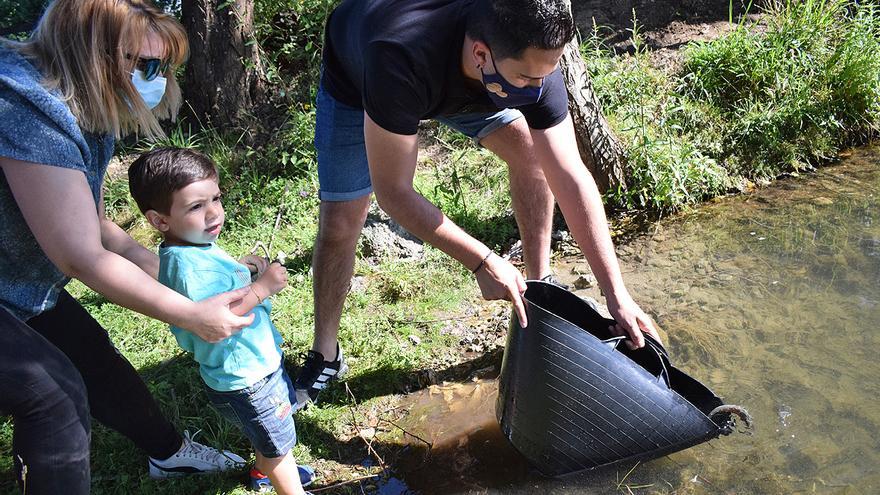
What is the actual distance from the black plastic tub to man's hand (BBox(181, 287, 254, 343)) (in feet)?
3.08

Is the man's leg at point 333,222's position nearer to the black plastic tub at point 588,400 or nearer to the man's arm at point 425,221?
the man's arm at point 425,221

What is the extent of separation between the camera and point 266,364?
8.26ft

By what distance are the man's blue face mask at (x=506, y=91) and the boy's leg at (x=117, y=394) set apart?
1.65 meters

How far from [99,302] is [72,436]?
7.53 feet

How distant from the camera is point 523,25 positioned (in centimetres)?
217

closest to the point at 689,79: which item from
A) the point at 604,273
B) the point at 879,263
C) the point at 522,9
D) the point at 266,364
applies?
the point at 879,263

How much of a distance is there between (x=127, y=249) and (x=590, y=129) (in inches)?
109

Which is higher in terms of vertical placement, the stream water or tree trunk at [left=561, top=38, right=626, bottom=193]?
tree trunk at [left=561, top=38, right=626, bottom=193]

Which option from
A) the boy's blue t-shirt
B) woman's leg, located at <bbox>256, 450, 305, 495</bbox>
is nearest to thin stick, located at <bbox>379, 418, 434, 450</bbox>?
woman's leg, located at <bbox>256, 450, 305, 495</bbox>

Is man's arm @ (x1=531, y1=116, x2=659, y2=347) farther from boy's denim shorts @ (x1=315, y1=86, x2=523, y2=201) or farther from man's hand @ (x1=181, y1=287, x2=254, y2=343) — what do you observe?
man's hand @ (x1=181, y1=287, x2=254, y2=343)

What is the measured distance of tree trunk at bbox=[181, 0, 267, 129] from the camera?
17.6ft

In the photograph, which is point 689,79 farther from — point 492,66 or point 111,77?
point 111,77

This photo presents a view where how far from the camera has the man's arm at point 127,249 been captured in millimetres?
2562

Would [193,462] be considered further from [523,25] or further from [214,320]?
[523,25]
